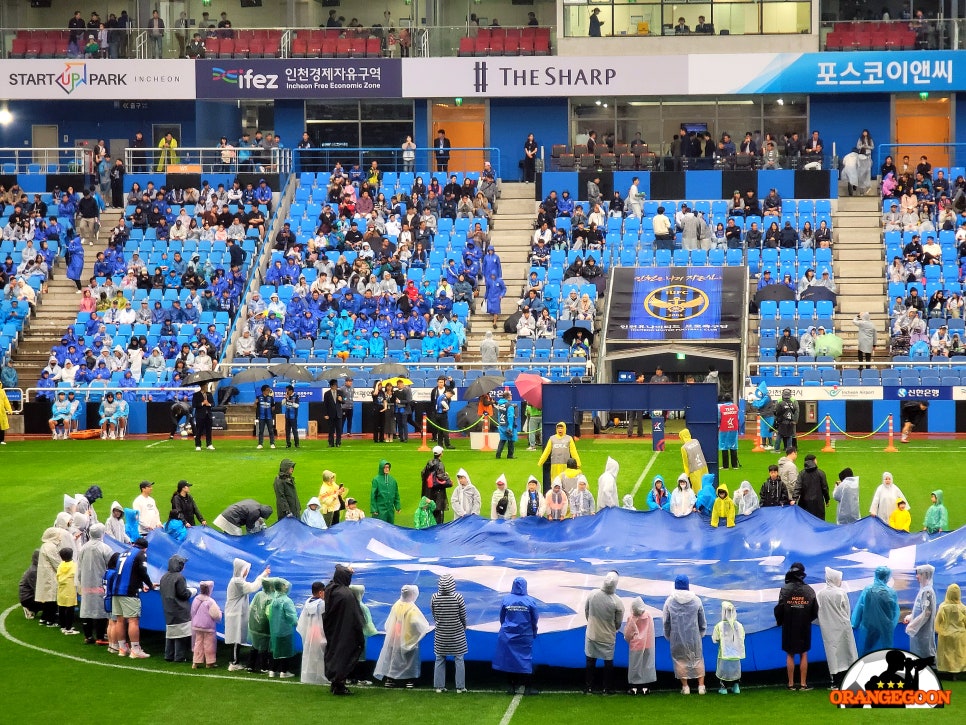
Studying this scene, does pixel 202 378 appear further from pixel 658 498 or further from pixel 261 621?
pixel 261 621

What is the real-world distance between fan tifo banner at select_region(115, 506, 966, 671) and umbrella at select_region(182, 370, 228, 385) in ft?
53.2

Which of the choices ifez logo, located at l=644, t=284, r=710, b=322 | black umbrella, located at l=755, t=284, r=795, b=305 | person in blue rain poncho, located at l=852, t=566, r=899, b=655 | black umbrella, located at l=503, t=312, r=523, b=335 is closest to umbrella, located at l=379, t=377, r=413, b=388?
black umbrella, located at l=503, t=312, r=523, b=335

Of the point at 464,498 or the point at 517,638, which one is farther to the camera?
the point at 464,498

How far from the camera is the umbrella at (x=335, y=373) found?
39281 millimetres

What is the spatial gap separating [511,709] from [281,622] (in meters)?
2.99

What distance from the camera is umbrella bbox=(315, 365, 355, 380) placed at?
39281mm

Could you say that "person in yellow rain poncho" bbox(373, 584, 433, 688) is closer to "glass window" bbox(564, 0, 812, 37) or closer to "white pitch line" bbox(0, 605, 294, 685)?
"white pitch line" bbox(0, 605, 294, 685)

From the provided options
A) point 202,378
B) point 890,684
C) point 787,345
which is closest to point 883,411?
point 787,345

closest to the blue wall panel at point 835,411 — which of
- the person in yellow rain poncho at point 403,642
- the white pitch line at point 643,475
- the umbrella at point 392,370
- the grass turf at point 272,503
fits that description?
the grass turf at point 272,503

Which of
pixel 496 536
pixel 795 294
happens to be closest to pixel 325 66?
pixel 795 294

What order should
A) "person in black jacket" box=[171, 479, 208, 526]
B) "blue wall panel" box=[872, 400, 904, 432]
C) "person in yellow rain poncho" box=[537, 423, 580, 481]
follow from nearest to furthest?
"person in black jacket" box=[171, 479, 208, 526]
"person in yellow rain poncho" box=[537, 423, 580, 481]
"blue wall panel" box=[872, 400, 904, 432]

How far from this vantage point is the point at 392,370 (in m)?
38.6

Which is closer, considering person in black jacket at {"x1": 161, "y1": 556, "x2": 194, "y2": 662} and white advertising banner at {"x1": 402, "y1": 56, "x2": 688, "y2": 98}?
person in black jacket at {"x1": 161, "y1": 556, "x2": 194, "y2": 662}

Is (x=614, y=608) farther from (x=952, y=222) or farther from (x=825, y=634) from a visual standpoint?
(x=952, y=222)
